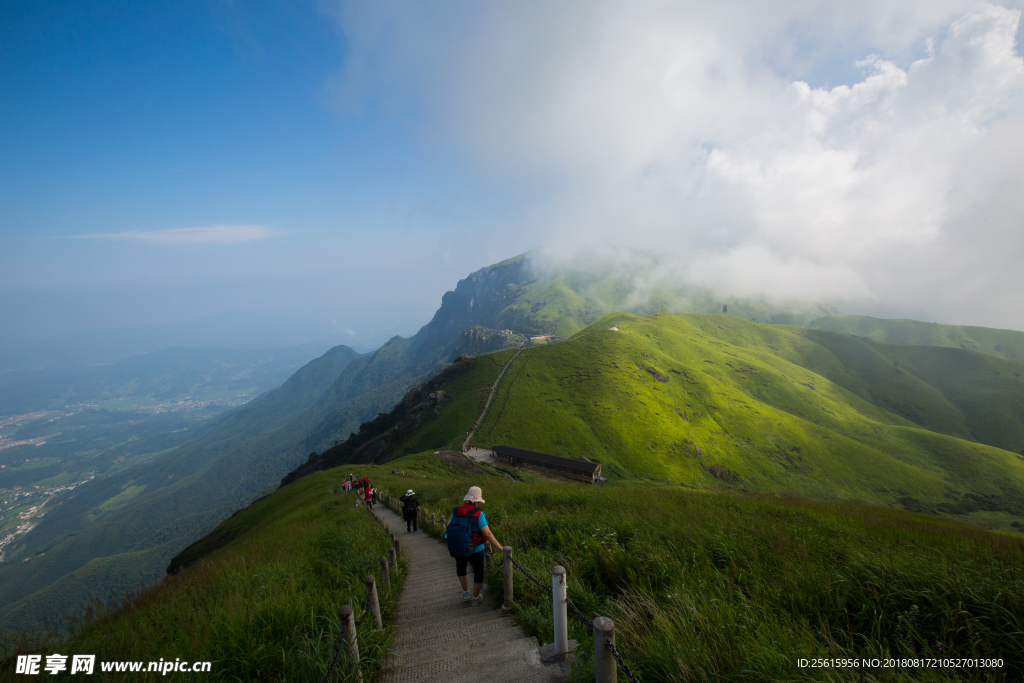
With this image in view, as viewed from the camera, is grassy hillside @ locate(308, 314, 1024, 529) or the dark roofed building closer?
the dark roofed building

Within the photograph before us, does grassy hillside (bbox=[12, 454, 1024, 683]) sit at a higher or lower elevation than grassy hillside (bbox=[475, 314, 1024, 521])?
higher

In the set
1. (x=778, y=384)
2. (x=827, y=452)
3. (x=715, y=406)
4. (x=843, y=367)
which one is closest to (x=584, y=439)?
(x=715, y=406)

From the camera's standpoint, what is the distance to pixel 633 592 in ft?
20.7

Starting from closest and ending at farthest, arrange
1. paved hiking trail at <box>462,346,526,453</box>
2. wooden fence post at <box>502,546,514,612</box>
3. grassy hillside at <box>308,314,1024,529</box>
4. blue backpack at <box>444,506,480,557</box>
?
wooden fence post at <box>502,546,514,612</box>, blue backpack at <box>444,506,480,557</box>, paved hiking trail at <box>462,346,526,453</box>, grassy hillside at <box>308,314,1024,529</box>

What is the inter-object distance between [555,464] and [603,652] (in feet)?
226

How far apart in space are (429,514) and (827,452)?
118 meters

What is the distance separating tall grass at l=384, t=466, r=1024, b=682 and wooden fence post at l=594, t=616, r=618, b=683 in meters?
0.58

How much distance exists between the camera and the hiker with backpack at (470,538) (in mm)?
7637

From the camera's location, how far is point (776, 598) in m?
5.43

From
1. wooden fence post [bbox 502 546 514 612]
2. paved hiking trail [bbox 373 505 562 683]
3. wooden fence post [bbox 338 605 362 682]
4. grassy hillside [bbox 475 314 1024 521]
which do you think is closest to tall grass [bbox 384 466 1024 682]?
wooden fence post [bbox 502 546 514 612]

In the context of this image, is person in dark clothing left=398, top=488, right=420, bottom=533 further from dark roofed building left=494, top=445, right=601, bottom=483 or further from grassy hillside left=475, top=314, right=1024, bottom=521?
grassy hillside left=475, top=314, right=1024, bottom=521

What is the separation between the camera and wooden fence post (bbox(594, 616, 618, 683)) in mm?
3553

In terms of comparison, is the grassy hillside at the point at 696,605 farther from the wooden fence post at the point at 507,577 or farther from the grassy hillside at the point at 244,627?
the wooden fence post at the point at 507,577

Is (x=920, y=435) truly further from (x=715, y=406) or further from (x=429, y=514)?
(x=429, y=514)
